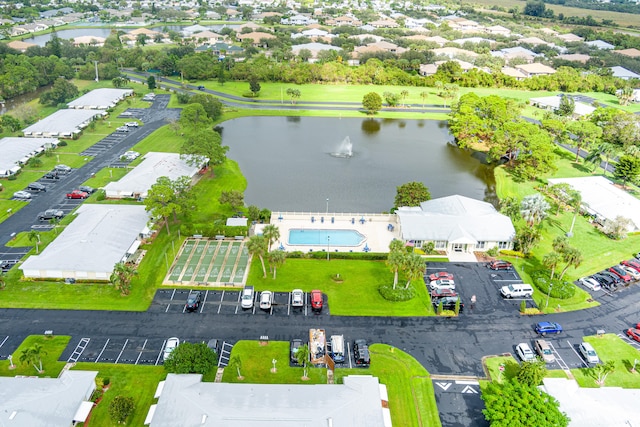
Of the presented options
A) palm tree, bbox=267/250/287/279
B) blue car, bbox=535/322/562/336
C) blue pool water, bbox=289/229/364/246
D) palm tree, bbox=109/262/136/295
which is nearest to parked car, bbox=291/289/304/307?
palm tree, bbox=267/250/287/279

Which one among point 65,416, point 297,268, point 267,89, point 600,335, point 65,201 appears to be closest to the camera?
point 65,416

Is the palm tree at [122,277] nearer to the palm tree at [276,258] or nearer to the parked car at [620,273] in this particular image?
the palm tree at [276,258]

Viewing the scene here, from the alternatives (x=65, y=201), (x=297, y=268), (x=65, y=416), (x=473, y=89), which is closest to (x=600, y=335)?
(x=297, y=268)

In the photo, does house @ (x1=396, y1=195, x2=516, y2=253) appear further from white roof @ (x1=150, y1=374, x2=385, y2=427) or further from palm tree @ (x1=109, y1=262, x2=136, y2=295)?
palm tree @ (x1=109, y1=262, x2=136, y2=295)

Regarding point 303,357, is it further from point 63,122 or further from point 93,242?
point 63,122

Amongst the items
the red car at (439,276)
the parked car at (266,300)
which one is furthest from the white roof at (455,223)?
the parked car at (266,300)

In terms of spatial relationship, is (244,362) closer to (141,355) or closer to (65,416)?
(141,355)
